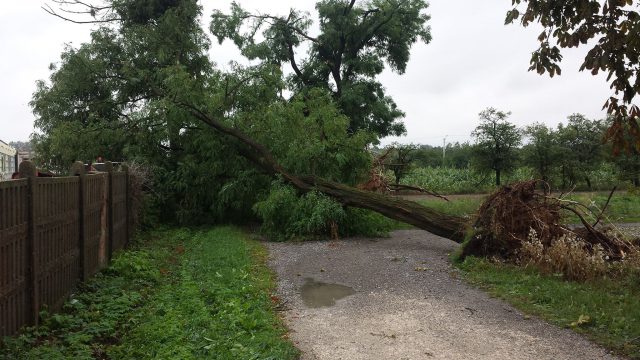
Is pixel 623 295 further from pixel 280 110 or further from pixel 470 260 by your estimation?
pixel 280 110

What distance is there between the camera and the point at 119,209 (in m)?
10.3

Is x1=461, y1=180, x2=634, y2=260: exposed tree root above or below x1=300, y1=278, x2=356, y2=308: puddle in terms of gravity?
above

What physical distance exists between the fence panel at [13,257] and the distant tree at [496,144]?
2301 cm

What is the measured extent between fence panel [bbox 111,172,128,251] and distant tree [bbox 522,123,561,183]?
19555 mm

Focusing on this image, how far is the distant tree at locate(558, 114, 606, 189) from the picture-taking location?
81.6ft

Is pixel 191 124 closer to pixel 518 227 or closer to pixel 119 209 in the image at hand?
pixel 119 209

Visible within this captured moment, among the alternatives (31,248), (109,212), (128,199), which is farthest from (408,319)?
(128,199)

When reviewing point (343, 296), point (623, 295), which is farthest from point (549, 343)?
→ point (343, 296)

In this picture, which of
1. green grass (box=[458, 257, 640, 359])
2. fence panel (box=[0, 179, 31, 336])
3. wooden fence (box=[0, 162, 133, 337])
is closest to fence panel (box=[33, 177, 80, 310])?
wooden fence (box=[0, 162, 133, 337])

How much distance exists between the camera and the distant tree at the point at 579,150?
2488cm

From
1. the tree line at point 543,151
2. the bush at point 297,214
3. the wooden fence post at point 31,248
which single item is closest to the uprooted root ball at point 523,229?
the bush at point 297,214

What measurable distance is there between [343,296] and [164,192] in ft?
32.8

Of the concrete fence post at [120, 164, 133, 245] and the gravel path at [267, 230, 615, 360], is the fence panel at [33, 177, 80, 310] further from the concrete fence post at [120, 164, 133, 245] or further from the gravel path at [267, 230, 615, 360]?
the concrete fence post at [120, 164, 133, 245]

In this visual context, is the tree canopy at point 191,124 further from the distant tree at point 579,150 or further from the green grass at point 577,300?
the distant tree at point 579,150
